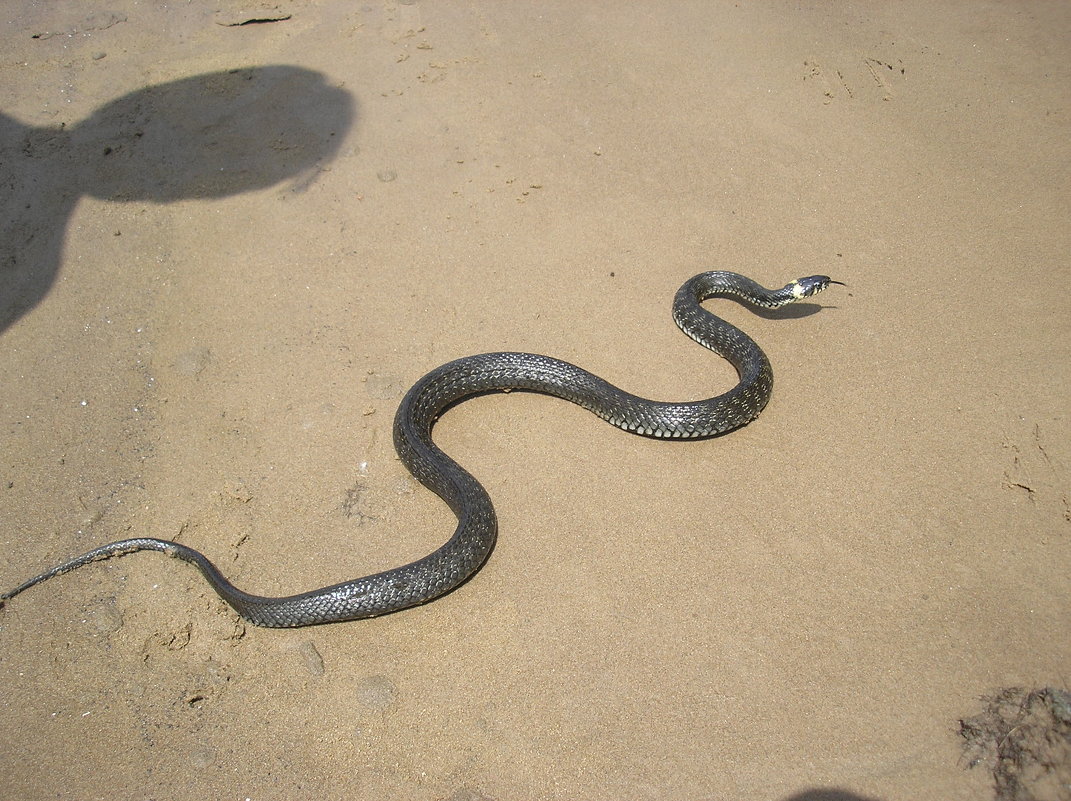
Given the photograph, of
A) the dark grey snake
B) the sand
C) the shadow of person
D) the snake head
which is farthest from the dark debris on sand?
the shadow of person

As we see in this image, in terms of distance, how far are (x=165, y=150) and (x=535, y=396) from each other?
6.41 m

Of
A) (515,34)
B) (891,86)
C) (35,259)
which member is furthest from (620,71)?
(35,259)

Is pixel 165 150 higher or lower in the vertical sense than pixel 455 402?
higher

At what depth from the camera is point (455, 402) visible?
6.85 meters

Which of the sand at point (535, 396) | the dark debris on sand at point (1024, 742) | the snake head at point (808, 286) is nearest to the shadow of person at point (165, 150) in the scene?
the sand at point (535, 396)

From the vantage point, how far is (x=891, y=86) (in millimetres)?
9781

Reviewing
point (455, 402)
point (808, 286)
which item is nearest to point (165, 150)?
point (455, 402)

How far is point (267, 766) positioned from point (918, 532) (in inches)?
208

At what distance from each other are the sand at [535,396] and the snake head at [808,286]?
363 millimetres

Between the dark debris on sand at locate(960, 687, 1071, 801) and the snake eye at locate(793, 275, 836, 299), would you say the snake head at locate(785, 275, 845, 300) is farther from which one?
the dark debris on sand at locate(960, 687, 1071, 801)

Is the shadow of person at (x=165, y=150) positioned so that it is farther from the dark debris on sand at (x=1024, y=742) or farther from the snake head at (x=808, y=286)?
the dark debris on sand at (x=1024, y=742)

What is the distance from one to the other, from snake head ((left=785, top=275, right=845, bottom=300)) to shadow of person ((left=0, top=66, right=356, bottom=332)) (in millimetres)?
6247

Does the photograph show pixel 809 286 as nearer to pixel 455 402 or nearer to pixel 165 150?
pixel 455 402

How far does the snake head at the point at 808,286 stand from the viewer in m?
7.11
